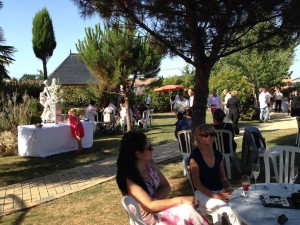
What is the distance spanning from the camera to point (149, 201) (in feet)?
9.13

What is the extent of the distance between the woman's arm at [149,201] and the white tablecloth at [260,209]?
0.41 meters

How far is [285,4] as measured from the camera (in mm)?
4914

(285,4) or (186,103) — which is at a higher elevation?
(285,4)

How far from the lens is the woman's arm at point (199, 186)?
3.52 meters

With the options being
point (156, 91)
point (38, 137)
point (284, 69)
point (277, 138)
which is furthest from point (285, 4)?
point (284, 69)

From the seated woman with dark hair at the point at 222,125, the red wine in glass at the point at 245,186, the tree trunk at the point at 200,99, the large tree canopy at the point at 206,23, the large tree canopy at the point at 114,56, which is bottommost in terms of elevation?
the red wine in glass at the point at 245,186

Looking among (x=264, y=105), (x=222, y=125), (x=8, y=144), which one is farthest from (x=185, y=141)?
(x=264, y=105)

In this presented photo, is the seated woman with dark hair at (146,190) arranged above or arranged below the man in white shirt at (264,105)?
below

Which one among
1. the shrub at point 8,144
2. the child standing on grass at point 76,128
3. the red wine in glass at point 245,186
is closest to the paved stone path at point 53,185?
the child standing on grass at point 76,128

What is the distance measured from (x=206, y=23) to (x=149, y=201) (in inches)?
138

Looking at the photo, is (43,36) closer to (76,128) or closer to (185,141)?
(76,128)

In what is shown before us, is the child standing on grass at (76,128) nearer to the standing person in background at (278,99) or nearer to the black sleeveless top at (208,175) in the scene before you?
the black sleeveless top at (208,175)

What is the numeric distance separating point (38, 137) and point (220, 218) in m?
7.03

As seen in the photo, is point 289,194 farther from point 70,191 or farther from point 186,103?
point 186,103
